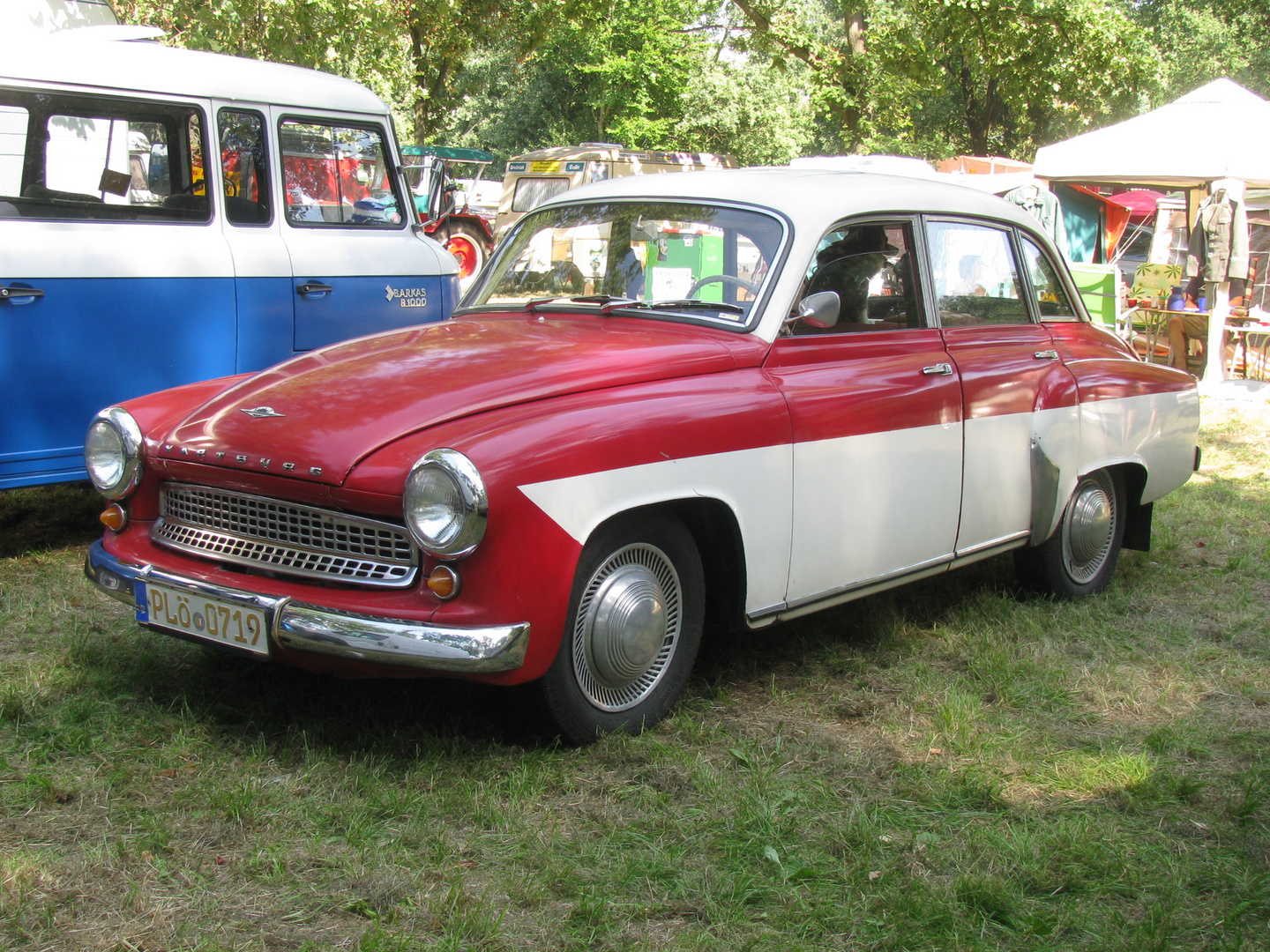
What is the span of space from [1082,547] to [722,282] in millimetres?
2233

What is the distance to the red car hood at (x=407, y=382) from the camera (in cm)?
304

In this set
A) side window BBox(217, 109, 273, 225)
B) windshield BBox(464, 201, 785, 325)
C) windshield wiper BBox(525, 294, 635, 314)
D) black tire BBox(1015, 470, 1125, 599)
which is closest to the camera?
windshield BBox(464, 201, 785, 325)

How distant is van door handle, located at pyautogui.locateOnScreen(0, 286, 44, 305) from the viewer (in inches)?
195

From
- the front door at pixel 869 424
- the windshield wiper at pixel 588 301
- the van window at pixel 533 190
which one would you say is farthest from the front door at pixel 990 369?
the van window at pixel 533 190

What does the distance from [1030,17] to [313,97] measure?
18.6 m

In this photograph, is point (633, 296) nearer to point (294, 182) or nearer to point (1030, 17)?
point (294, 182)

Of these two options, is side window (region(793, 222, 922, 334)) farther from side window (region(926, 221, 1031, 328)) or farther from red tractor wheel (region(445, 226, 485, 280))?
red tractor wheel (region(445, 226, 485, 280))

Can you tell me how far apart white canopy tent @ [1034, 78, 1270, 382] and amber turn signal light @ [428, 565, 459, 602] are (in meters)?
10.3

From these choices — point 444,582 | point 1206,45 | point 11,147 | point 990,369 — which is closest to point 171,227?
point 11,147

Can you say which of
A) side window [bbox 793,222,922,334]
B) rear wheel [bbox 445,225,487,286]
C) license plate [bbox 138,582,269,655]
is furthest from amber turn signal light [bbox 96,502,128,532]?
rear wheel [bbox 445,225,487,286]

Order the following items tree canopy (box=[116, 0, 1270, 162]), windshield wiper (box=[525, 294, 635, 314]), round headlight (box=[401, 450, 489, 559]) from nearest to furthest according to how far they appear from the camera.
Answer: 1. round headlight (box=[401, 450, 489, 559])
2. windshield wiper (box=[525, 294, 635, 314])
3. tree canopy (box=[116, 0, 1270, 162])

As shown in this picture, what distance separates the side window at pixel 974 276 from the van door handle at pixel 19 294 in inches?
148

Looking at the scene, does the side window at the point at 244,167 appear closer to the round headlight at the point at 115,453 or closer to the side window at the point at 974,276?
the round headlight at the point at 115,453

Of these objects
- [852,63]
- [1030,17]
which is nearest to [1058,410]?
[1030,17]
